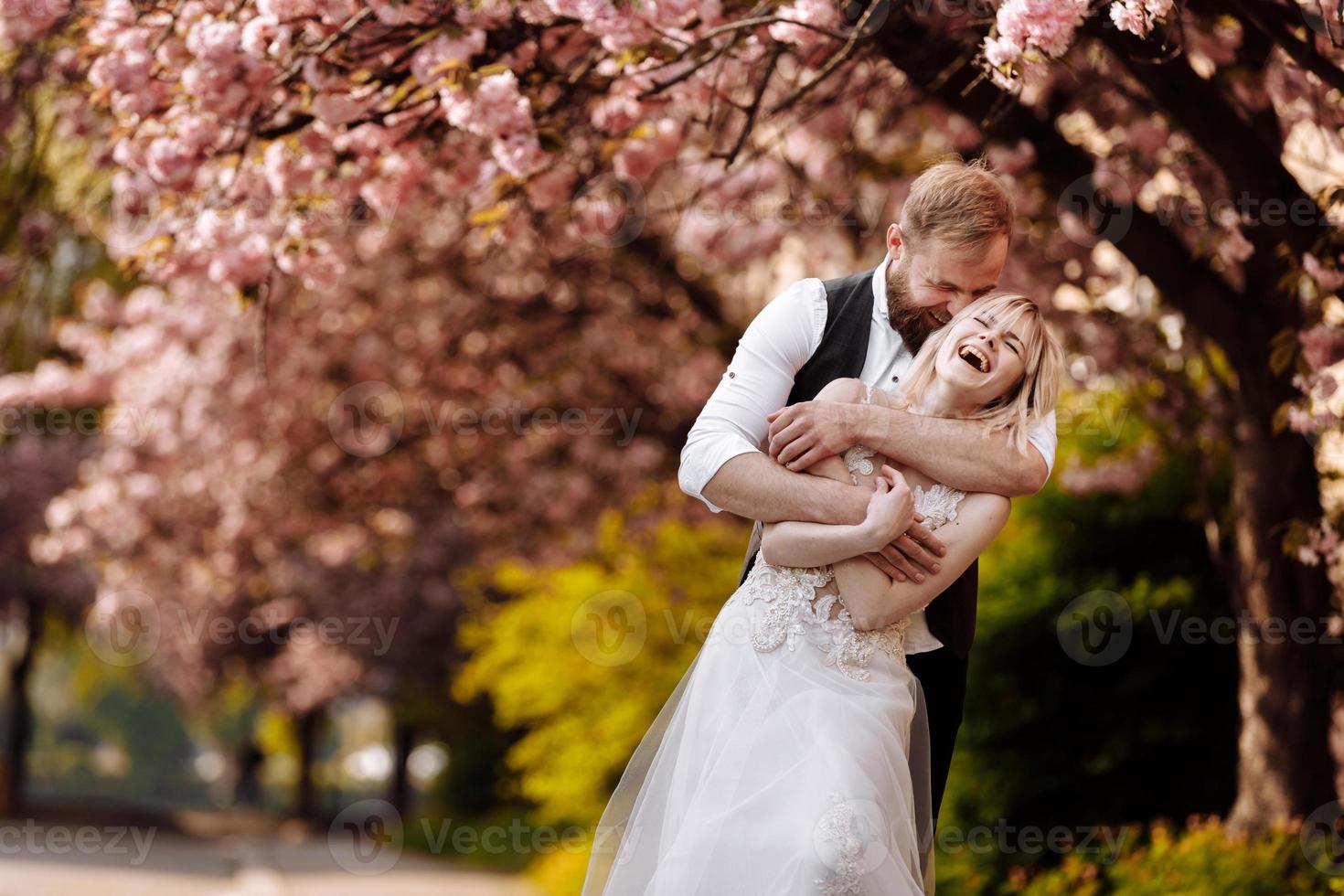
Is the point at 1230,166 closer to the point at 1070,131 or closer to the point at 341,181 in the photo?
the point at 1070,131

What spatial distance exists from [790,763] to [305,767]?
25348 mm

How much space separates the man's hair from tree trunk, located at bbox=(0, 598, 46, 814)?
72.2 ft

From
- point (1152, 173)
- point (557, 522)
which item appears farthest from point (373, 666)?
point (1152, 173)

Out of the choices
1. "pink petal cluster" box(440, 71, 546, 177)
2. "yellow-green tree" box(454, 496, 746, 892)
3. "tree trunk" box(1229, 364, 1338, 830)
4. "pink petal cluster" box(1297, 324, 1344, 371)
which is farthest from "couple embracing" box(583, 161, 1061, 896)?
"yellow-green tree" box(454, 496, 746, 892)

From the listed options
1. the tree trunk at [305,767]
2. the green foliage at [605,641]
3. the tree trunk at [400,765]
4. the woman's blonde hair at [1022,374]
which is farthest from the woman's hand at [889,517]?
the tree trunk at [305,767]

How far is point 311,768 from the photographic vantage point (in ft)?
88.8

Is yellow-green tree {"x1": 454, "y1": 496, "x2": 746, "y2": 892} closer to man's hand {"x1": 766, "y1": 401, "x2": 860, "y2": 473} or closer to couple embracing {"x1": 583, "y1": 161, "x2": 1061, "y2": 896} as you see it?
couple embracing {"x1": 583, "y1": 161, "x2": 1061, "y2": 896}

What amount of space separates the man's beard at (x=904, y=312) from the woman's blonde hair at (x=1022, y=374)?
0.12ft

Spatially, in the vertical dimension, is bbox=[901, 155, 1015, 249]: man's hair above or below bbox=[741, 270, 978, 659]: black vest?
above

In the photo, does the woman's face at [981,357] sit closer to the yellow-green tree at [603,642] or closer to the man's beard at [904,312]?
the man's beard at [904,312]

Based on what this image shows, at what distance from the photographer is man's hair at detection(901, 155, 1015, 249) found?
120 inches

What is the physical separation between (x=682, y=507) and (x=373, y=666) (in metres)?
11.2

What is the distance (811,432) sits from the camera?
3.10 m

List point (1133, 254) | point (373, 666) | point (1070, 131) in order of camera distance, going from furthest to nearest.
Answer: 1. point (373, 666)
2. point (1070, 131)
3. point (1133, 254)
